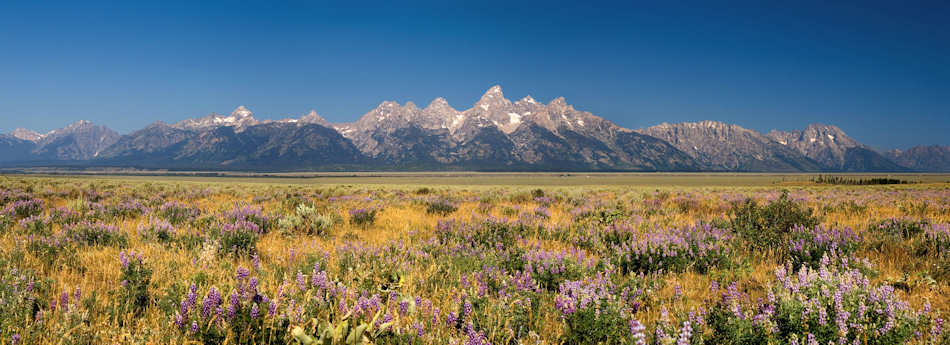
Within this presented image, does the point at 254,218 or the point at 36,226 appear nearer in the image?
the point at 36,226

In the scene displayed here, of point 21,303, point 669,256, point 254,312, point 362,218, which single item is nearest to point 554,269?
point 669,256

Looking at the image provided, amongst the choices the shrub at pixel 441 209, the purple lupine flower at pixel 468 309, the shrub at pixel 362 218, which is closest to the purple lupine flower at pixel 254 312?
the purple lupine flower at pixel 468 309

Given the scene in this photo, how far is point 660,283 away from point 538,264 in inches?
56.2

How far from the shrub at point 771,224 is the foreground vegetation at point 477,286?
5 centimetres

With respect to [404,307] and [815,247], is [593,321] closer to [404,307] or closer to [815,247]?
[404,307]

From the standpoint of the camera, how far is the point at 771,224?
746 centimetres

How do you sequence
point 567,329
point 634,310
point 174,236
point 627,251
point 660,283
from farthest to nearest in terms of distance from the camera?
point 174,236
point 627,251
point 660,283
point 634,310
point 567,329

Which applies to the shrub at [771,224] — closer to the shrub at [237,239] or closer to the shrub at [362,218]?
the shrub at [362,218]

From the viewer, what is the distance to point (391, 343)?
2.46 metres

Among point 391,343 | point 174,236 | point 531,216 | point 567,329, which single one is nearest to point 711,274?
point 567,329

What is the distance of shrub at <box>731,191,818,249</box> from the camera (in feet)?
20.7

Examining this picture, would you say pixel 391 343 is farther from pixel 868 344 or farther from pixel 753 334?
pixel 868 344

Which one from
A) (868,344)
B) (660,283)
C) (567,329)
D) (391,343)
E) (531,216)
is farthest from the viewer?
(531,216)

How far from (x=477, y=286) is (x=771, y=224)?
682cm
